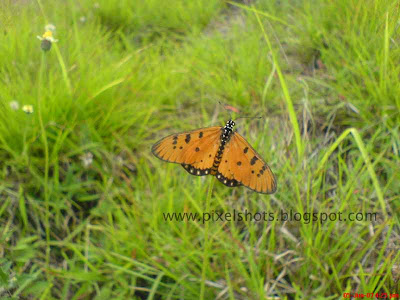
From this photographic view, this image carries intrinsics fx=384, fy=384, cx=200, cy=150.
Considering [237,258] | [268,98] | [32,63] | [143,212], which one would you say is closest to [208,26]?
[268,98]

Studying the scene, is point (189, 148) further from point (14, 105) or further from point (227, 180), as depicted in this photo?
point (14, 105)

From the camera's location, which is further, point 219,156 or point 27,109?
point 27,109

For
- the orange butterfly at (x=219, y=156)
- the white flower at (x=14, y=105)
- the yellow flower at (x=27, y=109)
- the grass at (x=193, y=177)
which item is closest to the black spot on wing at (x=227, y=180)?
the orange butterfly at (x=219, y=156)

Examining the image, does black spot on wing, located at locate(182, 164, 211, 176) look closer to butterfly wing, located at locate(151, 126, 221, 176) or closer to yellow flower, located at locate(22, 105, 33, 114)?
butterfly wing, located at locate(151, 126, 221, 176)

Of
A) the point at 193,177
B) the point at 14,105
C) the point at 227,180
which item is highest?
the point at 14,105

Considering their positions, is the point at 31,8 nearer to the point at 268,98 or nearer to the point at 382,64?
the point at 268,98

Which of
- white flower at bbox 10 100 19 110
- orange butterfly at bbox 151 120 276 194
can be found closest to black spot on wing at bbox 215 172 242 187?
orange butterfly at bbox 151 120 276 194

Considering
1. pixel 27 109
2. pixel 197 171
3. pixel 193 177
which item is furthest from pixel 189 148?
pixel 27 109
